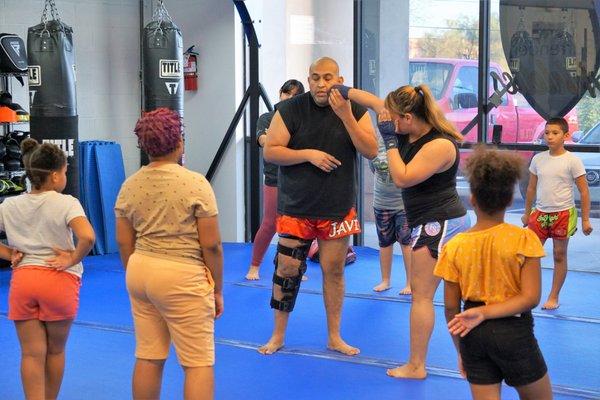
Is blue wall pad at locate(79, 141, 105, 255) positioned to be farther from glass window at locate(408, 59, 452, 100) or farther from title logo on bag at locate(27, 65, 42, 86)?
glass window at locate(408, 59, 452, 100)

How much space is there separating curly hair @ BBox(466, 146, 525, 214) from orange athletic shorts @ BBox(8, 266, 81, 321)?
1.67 metres

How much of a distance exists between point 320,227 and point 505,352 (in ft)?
5.90

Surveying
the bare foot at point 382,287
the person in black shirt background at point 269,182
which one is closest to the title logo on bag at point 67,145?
the person in black shirt background at point 269,182

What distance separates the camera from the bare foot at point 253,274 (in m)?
6.45

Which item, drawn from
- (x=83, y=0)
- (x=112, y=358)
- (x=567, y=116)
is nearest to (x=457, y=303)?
(x=112, y=358)

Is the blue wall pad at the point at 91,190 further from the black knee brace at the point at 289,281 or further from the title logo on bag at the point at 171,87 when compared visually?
the black knee brace at the point at 289,281

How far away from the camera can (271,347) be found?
4.59 m

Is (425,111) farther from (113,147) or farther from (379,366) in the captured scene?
(113,147)

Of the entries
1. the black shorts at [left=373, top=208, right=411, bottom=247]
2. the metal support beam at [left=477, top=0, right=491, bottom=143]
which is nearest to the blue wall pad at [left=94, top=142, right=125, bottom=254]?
the black shorts at [left=373, top=208, right=411, bottom=247]

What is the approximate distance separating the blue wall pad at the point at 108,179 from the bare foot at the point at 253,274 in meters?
1.84

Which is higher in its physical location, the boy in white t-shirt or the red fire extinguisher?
the red fire extinguisher

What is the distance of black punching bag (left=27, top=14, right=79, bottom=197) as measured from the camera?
6.33 meters

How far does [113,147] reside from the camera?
7.91 meters

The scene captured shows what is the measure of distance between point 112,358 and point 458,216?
1990mm
